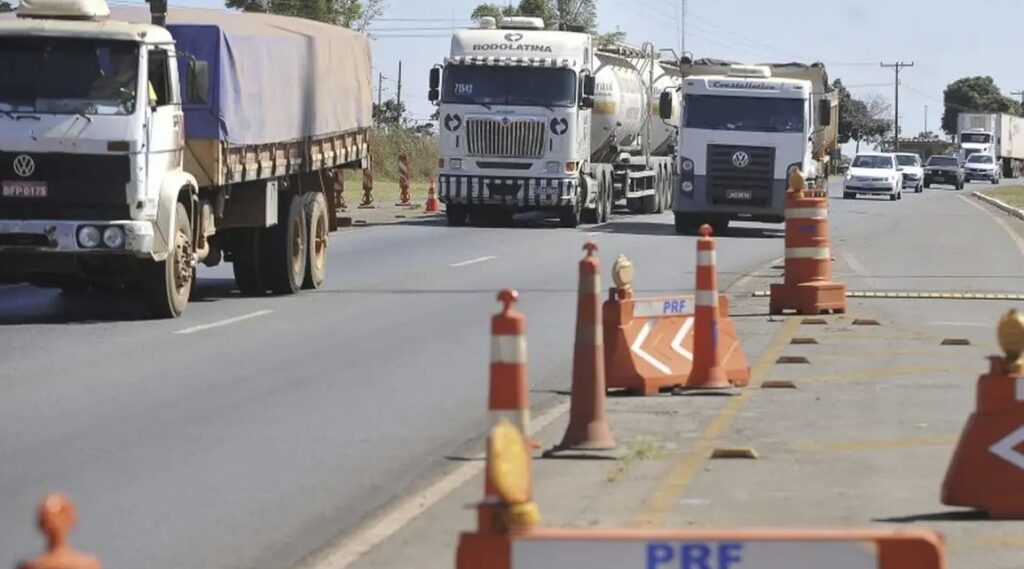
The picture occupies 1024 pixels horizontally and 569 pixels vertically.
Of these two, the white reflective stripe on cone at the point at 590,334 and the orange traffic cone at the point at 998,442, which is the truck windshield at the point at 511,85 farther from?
the orange traffic cone at the point at 998,442

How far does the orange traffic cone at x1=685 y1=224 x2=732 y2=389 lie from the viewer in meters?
12.6

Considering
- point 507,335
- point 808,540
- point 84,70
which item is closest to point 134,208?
point 84,70

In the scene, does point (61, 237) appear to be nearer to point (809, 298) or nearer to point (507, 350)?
point (809, 298)

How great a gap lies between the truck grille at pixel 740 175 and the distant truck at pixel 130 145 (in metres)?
16.6

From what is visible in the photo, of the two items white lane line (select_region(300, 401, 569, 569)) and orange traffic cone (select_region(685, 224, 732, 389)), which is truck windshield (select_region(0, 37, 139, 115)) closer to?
orange traffic cone (select_region(685, 224, 732, 389))

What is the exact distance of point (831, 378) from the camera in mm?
14000

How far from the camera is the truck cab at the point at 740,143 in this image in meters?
36.1

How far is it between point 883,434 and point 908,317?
808 centimetres

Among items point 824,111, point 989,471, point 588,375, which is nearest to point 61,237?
point 588,375

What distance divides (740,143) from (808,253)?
17959 mm

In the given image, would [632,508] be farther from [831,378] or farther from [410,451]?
[831,378]

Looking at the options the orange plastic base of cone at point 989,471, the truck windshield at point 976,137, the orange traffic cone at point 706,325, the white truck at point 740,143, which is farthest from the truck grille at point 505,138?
the truck windshield at point 976,137

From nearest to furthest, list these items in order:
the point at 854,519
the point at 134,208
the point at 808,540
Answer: the point at 808,540
the point at 854,519
the point at 134,208

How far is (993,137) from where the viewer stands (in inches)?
4424
